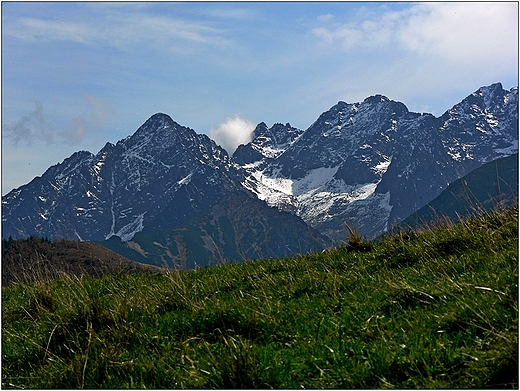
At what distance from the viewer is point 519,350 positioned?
6105 mm

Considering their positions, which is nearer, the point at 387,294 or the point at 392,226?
the point at 387,294

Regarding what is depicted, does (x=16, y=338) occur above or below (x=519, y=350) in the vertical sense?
above

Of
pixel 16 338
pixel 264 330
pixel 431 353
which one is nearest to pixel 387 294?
pixel 264 330

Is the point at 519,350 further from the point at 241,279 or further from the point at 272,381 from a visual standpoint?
the point at 241,279

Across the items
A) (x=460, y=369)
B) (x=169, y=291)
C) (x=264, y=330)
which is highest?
(x=169, y=291)

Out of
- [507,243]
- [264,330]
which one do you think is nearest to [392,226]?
[507,243]

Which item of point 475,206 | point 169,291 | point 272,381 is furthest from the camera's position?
point 475,206

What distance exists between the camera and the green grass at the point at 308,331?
6.79 m

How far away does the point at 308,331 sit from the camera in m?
8.64

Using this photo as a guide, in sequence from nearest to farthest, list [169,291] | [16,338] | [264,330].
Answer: [264,330], [16,338], [169,291]

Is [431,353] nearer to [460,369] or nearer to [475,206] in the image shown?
[460,369]

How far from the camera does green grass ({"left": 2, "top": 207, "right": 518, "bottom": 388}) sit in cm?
679

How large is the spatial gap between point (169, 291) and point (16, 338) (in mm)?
2923

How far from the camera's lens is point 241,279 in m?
14.1
